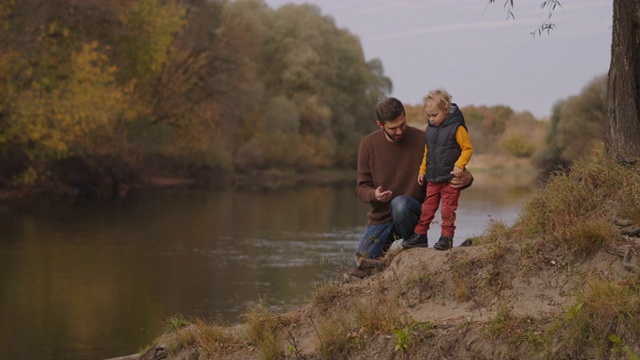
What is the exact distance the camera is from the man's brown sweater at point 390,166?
8.88 meters

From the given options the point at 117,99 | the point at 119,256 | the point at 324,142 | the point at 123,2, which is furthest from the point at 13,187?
the point at 324,142

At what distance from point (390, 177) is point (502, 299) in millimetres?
1722

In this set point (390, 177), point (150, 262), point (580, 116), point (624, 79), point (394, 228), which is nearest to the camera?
point (390, 177)

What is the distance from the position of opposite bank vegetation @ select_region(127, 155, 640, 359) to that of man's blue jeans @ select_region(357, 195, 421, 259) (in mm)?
230

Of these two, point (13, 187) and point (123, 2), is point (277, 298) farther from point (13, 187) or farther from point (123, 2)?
point (123, 2)

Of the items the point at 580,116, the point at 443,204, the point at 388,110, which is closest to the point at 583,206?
the point at 443,204

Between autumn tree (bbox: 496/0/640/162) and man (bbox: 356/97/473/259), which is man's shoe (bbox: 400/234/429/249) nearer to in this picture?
man (bbox: 356/97/473/259)

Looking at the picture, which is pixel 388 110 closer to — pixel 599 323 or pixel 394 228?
pixel 394 228

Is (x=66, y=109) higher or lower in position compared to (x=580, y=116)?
lower

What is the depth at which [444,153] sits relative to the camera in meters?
8.33

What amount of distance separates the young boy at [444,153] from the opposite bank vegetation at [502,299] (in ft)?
1.19

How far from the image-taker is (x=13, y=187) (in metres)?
38.1

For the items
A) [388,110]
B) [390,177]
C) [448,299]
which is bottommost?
[448,299]

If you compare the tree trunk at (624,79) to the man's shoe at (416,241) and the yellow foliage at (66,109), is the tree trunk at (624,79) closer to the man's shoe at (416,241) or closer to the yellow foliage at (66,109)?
the man's shoe at (416,241)
